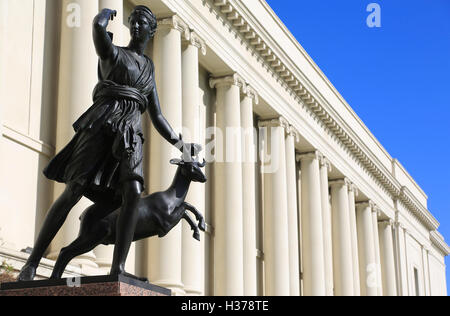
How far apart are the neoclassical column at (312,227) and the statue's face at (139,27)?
2357cm

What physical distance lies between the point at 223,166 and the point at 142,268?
5.48m

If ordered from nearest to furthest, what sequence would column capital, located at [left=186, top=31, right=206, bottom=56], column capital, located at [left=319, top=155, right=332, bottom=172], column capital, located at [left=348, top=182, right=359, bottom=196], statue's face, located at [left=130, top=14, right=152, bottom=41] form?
statue's face, located at [left=130, top=14, right=152, bottom=41] → column capital, located at [left=186, top=31, right=206, bottom=56] → column capital, located at [left=319, top=155, right=332, bottom=172] → column capital, located at [left=348, top=182, right=359, bottom=196]

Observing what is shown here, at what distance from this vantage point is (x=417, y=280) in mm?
50312

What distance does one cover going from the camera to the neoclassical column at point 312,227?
3027 cm

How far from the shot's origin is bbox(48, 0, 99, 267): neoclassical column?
16.0m

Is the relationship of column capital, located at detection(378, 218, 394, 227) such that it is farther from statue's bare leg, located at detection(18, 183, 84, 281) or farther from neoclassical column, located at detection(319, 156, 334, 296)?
statue's bare leg, located at detection(18, 183, 84, 281)

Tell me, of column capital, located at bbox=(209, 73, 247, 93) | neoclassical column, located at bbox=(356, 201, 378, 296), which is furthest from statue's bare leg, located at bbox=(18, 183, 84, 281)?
neoclassical column, located at bbox=(356, 201, 378, 296)

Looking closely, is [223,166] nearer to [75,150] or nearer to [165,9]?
[165,9]

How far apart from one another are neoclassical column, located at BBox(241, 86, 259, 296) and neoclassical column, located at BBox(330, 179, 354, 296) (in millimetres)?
10514

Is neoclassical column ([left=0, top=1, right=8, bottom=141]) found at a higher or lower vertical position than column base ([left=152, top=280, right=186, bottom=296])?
higher

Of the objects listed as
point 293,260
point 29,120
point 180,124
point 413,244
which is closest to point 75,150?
point 29,120

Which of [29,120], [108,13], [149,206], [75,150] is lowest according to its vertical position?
[149,206]

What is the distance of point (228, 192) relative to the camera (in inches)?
936
